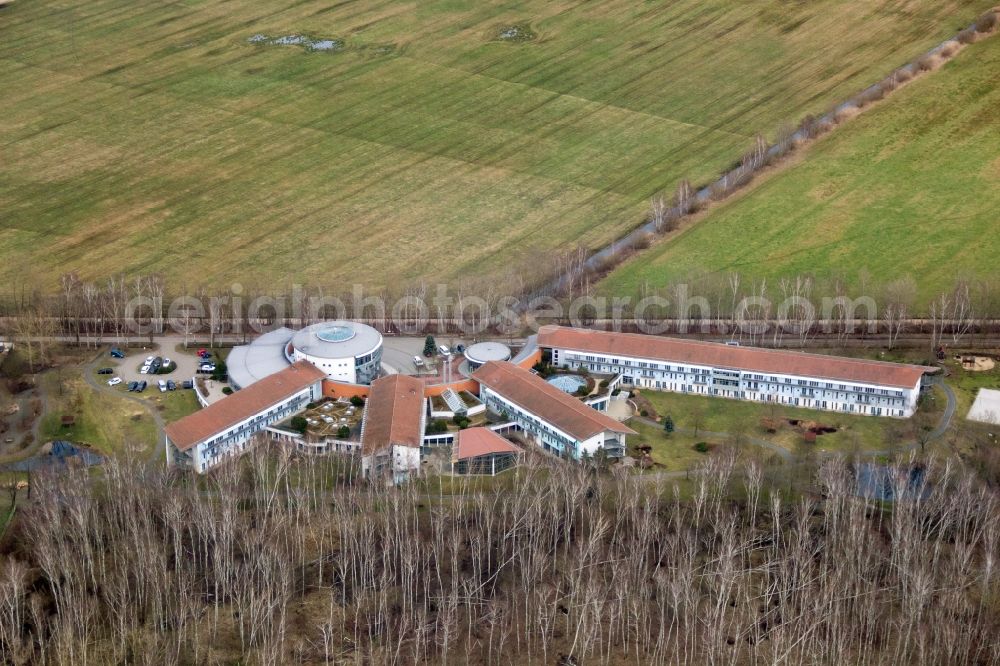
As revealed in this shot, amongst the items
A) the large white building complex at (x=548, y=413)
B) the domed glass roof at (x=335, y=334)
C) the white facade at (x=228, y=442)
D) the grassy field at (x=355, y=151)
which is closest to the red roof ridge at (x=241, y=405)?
the white facade at (x=228, y=442)

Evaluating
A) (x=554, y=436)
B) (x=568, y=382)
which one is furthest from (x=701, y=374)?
(x=554, y=436)

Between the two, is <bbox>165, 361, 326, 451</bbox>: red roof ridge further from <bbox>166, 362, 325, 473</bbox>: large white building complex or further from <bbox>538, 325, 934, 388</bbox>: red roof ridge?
<bbox>538, 325, 934, 388</bbox>: red roof ridge

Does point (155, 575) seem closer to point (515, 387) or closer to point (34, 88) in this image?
point (515, 387)

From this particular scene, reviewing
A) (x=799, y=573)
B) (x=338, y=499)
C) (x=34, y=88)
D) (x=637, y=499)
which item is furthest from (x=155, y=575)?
(x=34, y=88)

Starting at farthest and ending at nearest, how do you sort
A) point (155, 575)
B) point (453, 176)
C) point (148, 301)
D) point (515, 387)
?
point (453, 176), point (148, 301), point (515, 387), point (155, 575)

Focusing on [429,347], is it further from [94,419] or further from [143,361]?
[94,419]

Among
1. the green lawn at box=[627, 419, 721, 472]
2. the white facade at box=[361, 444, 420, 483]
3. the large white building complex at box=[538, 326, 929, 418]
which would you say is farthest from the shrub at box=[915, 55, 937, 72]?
the white facade at box=[361, 444, 420, 483]
